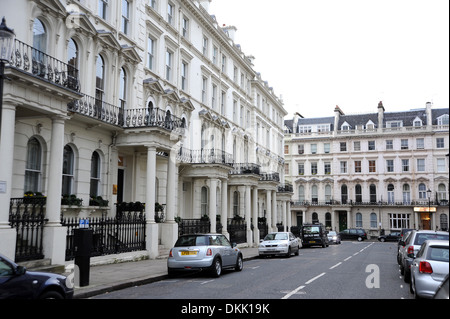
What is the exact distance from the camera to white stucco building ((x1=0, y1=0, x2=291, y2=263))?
13820 mm

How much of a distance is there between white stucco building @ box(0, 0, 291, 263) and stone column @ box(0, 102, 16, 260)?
29 mm

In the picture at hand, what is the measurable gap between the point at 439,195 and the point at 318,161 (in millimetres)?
18081

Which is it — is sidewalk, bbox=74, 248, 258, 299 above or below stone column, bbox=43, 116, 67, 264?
below

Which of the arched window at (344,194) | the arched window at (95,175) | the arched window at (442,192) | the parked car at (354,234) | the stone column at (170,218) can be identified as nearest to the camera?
the arched window at (95,175)

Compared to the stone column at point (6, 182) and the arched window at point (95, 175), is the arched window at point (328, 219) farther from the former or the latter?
the stone column at point (6, 182)

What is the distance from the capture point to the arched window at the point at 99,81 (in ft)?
62.6

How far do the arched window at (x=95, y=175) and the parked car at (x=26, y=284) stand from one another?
443 inches

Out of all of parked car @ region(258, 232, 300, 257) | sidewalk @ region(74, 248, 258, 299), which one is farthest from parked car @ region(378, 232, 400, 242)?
sidewalk @ region(74, 248, 258, 299)

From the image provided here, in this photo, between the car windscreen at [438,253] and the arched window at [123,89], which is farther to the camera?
the arched window at [123,89]

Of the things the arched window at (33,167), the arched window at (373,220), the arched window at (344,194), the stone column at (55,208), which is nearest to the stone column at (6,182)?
the stone column at (55,208)

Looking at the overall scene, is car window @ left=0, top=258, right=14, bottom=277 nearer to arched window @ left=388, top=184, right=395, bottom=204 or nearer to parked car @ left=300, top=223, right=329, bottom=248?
parked car @ left=300, top=223, right=329, bottom=248

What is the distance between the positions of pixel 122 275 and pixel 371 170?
58.5 metres
